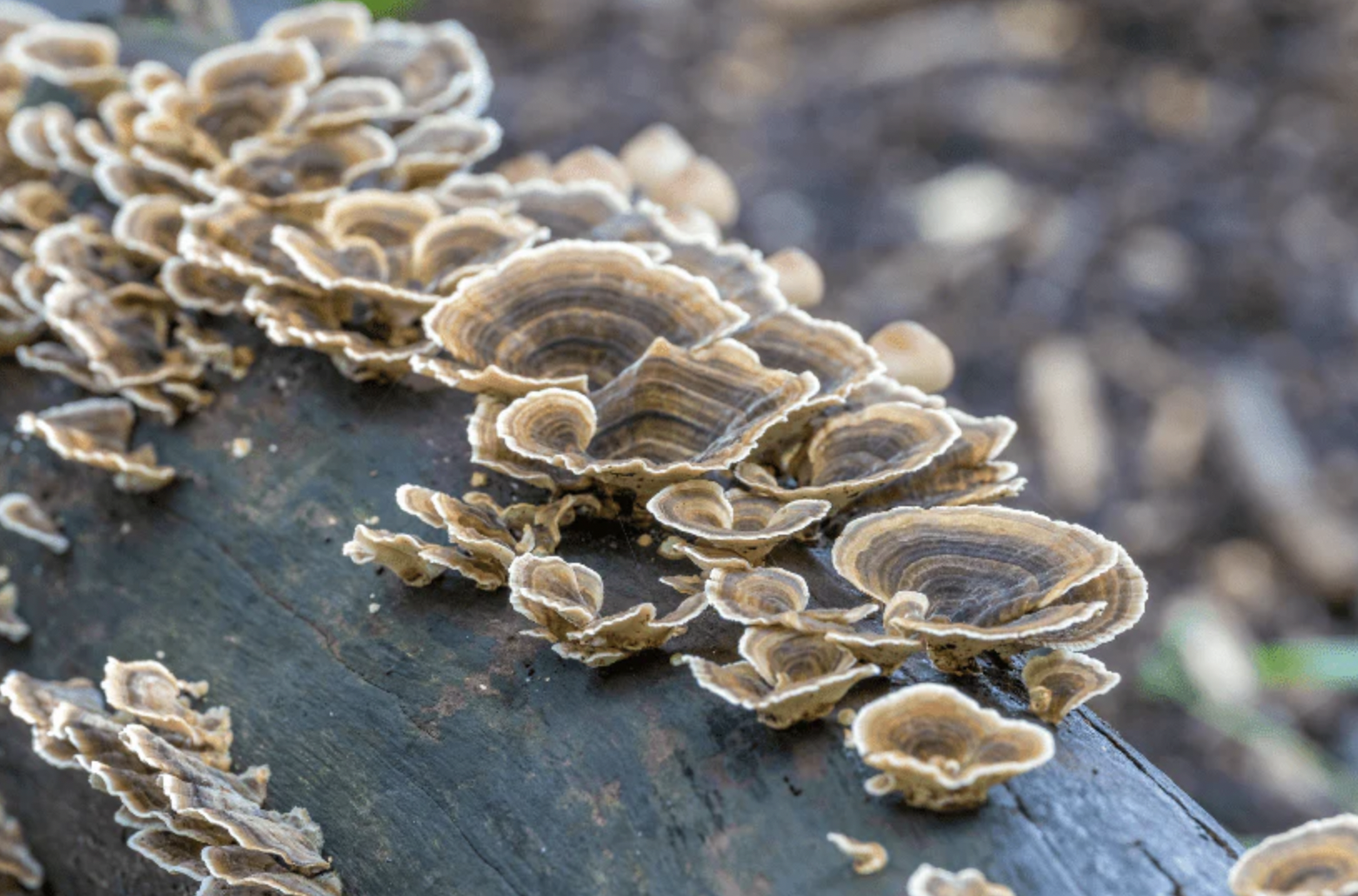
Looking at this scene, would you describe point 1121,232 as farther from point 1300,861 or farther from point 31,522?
point 31,522

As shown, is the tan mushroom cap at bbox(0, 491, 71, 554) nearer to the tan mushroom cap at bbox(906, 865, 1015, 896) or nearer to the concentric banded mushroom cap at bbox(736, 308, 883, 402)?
the concentric banded mushroom cap at bbox(736, 308, 883, 402)

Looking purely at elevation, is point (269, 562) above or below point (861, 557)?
below

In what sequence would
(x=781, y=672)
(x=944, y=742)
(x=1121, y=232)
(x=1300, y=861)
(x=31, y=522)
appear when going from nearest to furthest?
(x=1300, y=861)
(x=944, y=742)
(x=781, y=672)
(x=31, y=522)
(x=1121, y=232)

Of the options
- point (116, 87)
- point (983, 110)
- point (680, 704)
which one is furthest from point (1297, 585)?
point (116, 87)

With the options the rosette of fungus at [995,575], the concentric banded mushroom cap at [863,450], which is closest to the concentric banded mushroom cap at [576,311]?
the concentric banded mushroom cap at [863,450]

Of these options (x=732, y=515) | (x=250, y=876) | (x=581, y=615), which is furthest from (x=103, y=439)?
(x=732, y=515)

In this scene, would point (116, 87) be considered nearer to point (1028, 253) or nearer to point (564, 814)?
point (564, 814)
